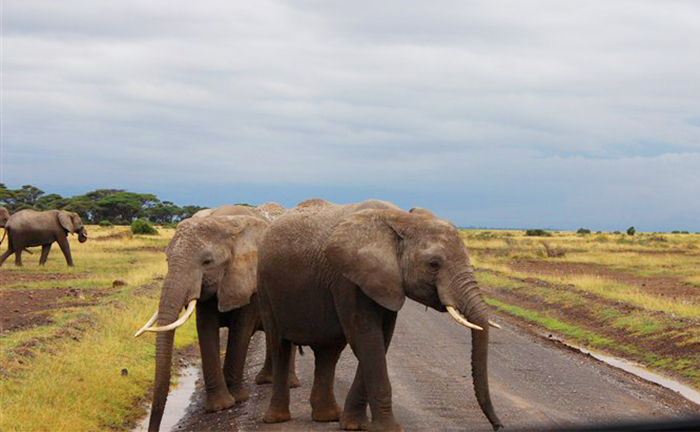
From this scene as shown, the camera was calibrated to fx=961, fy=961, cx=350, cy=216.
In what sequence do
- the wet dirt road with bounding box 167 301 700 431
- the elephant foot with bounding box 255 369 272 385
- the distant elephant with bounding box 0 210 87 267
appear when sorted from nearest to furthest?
the wet dirt road with bounding box 167 301 700 431
the elephant foot with bounding box 255 369 272 385
the distant elephant with bounding box 0 210 87 267

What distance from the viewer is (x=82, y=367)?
1357 cm

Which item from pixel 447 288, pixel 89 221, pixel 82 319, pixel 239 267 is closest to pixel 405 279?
pixel 447 288

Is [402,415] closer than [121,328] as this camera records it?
Yes

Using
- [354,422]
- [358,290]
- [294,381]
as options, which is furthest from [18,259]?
[358,290]

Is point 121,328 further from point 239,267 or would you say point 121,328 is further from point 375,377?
point 375,377

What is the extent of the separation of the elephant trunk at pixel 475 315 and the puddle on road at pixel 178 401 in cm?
424

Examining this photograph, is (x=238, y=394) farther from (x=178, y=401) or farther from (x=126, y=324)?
(x=126, y=324)

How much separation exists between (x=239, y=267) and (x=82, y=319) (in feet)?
27.0

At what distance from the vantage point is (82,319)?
19.1 m

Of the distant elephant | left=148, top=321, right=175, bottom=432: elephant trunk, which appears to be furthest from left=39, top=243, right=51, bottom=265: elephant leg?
left=148, top=321, right=175, bottom=432: elephant trunk

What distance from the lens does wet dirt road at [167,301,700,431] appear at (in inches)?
440

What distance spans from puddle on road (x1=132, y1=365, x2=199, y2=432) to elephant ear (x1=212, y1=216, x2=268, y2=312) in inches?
62.2

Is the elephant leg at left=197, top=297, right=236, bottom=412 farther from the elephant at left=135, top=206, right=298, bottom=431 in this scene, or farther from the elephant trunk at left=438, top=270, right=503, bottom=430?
the elephant trunk at left=438, top=270, right=503, bottom=430

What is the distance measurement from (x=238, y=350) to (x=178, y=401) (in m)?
1.40
